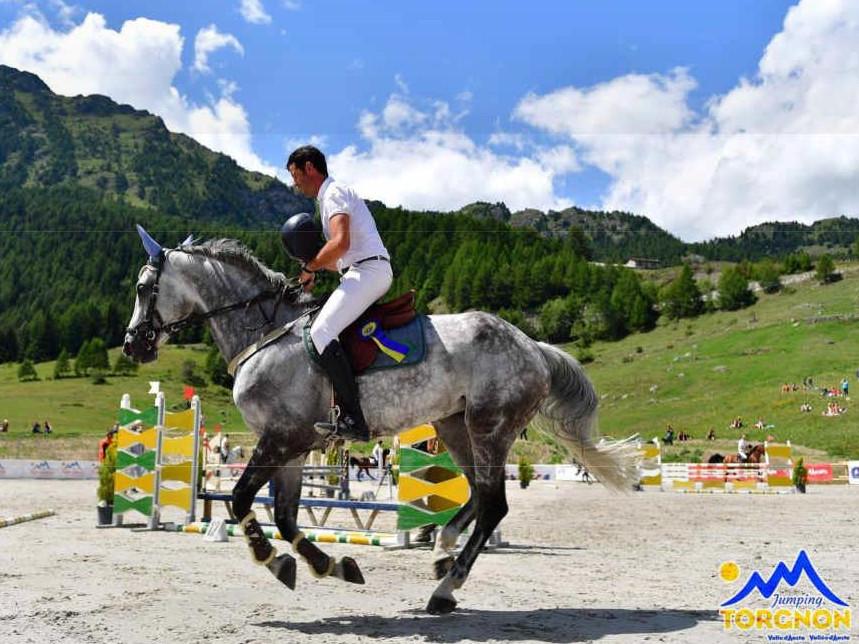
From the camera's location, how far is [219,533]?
1147cm

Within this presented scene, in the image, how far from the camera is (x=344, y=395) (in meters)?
6.18

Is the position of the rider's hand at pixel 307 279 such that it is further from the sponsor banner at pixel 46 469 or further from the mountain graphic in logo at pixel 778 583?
the sponsor banner at pixel 46 469

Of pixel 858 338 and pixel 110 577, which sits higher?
pixel 858 338

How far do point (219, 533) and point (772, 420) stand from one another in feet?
209

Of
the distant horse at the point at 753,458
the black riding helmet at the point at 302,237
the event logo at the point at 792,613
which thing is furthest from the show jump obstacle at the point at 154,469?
the distant horse at the point at 753,458

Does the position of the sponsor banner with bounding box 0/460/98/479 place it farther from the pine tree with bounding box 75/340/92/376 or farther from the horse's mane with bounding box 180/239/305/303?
the pine tree with bounding box 75/340/92/376

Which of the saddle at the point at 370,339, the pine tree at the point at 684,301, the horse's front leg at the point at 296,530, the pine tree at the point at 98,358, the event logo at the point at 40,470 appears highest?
the pine tree at the point at 684,301

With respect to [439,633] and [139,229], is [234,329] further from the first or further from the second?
[439,633]

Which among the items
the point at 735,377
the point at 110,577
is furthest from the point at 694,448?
the point at 110,577

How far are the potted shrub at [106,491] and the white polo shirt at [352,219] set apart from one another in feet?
32.0

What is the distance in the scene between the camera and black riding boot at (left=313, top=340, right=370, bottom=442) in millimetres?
6145

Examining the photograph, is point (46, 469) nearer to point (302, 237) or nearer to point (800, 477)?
point (800, 477)

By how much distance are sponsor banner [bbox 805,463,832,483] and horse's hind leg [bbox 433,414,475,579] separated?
35.9 m

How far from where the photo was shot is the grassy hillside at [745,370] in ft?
218
